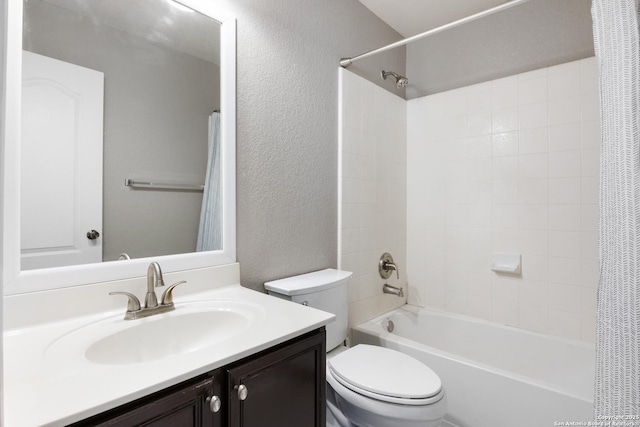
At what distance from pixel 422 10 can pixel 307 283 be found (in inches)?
77.1

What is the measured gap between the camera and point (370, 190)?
2146 millimetres

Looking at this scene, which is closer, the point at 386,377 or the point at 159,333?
the point at 159,333

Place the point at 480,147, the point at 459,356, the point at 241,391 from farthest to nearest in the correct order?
the point at 480,147 → the point at 459,356 → the point at 241,391

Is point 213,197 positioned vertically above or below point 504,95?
below

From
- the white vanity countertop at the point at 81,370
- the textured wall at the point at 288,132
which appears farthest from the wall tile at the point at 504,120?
the white vanity countertop at the point at 81,370

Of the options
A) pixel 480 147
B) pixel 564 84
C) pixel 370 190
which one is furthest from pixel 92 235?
pixel 564 84

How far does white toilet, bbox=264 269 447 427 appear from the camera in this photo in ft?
3.93

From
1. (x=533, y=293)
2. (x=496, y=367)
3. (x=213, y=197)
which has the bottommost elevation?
(x=496, y=367)

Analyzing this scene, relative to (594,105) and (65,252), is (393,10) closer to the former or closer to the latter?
(594,105)

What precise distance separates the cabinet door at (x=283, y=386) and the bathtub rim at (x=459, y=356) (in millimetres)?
879

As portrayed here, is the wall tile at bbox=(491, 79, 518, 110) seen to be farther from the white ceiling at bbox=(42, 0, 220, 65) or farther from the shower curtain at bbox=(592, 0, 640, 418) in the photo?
the white ceiling at bbox=(42, 0, 220, 65)

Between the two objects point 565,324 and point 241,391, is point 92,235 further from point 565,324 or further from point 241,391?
point 565,324

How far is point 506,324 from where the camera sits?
2.09m

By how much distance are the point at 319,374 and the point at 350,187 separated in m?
1.19
